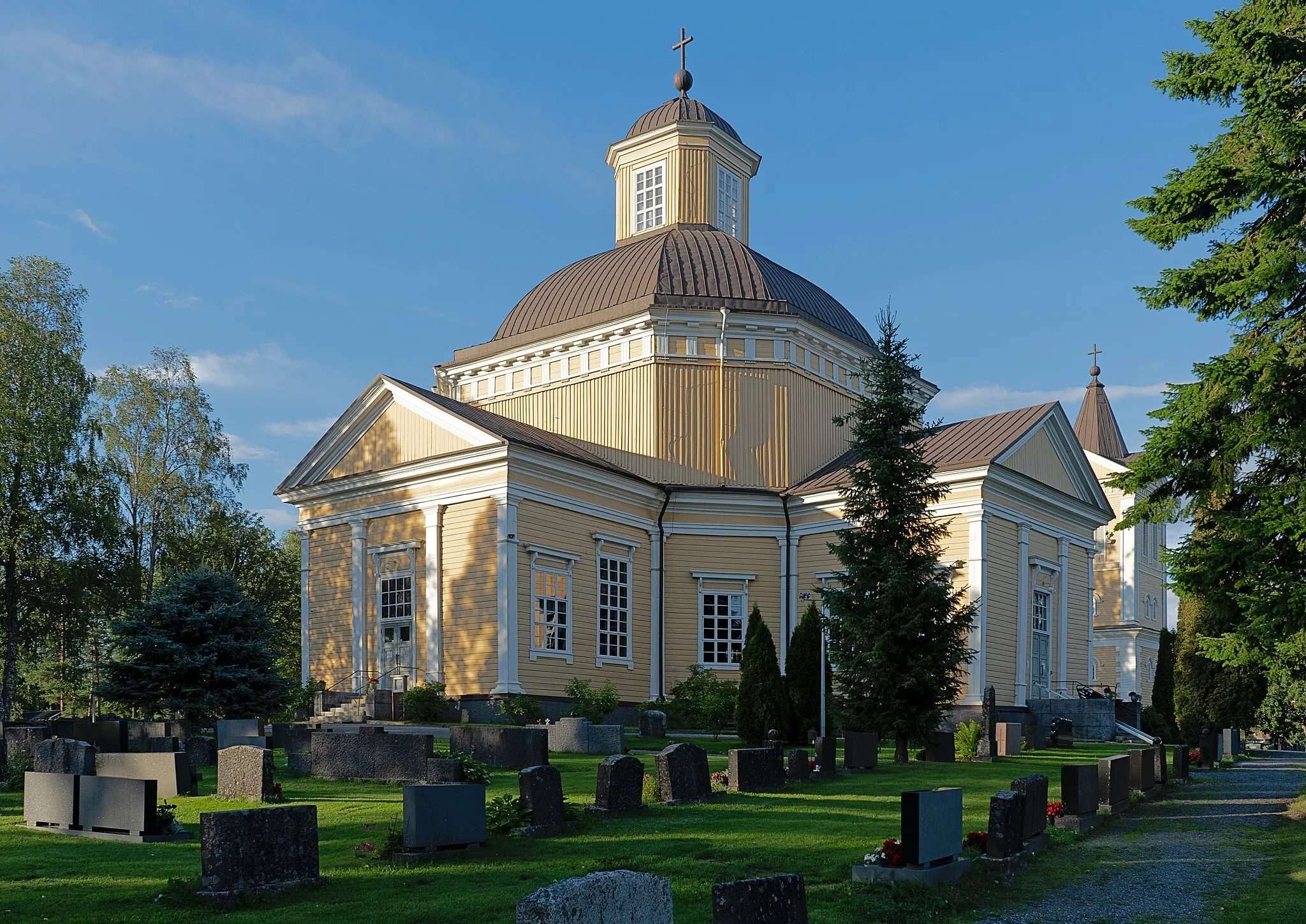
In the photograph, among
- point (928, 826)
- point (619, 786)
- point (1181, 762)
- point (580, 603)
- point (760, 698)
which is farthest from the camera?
point (580, 603)

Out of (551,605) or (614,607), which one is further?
(614,607)

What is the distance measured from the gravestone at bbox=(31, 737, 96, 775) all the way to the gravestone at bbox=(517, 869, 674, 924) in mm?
12312

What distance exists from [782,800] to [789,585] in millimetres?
17830

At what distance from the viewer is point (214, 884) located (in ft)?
32.0

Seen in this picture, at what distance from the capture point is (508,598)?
1147 inches

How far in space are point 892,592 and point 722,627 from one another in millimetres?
10302

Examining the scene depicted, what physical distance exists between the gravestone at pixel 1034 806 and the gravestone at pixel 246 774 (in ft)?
28.3

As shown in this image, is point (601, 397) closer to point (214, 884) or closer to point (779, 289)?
point (779, 289)

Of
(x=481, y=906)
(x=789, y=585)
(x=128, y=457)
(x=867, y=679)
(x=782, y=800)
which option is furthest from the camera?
(x=128, y=457)

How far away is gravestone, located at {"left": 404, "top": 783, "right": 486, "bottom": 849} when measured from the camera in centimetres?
1152

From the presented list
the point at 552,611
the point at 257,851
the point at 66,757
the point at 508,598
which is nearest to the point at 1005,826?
the point at 257,851

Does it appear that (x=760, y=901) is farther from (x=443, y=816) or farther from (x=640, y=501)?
(x=640, y=501)

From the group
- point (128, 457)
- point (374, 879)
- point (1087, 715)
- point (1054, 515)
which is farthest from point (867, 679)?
point (128, 457)

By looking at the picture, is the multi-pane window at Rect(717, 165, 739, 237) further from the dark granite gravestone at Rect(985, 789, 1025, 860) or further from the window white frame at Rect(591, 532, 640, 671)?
the dark granite gravestone at Rect(985, 789, 1025, 860)
